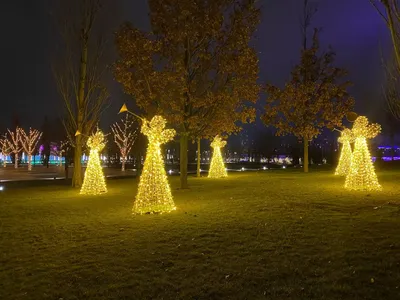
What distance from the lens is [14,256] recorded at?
6.66 metres

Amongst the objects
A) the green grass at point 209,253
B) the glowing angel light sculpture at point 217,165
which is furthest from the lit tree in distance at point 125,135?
the green grass at point 209,253

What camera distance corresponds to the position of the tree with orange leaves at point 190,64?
16.2 meters

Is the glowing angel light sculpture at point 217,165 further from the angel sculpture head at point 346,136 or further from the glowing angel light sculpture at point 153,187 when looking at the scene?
the glowing angel light sculpture at point 153,187

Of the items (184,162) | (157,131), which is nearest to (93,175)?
(184,162)

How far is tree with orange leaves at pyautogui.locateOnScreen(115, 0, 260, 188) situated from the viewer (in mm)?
16156

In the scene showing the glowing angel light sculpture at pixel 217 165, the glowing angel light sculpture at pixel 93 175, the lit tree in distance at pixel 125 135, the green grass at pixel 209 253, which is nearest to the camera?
the green grass at pixel 209 253

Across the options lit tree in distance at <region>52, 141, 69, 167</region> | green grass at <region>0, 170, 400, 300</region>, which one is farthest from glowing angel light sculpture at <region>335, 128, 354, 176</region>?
lit tree in distance at <region>52, 141, 69, 167</region>

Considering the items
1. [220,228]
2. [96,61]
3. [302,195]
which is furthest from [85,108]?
[220,228]

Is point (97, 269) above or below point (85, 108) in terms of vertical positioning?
below

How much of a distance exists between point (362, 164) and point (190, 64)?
8.54 meters

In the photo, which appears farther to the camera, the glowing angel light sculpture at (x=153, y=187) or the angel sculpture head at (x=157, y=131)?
the angel sculpture head at (x=157, y=131)

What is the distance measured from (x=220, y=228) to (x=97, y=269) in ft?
10.2

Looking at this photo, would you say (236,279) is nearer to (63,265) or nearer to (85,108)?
(63,265)

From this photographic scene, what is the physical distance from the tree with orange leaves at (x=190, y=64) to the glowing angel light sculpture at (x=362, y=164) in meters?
5.01
